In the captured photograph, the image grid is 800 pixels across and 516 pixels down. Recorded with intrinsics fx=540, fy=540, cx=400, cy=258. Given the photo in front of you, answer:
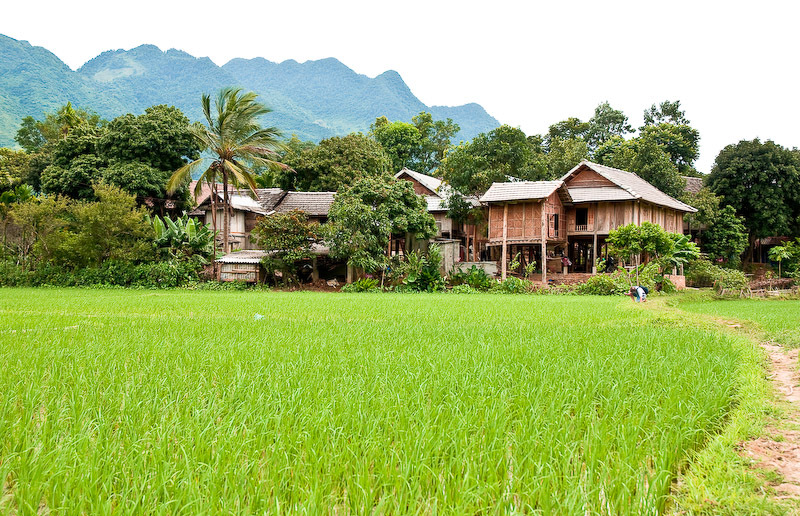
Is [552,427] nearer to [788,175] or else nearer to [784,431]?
[784,431]

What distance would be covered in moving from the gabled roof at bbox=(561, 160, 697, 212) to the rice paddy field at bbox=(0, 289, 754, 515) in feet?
63.4

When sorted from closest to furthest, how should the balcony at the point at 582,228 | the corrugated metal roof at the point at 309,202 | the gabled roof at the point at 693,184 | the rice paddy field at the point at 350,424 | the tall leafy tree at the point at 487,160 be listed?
the rice paddy field at the point at 350,424
the tall leafy tree at the point at 487,160
the balcony at the point at 582,228
the corrugated metal roof at the point at 309,202
the gabled roof at the point at 693,184

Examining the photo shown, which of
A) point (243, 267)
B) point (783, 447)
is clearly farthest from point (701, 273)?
point (783, 447)

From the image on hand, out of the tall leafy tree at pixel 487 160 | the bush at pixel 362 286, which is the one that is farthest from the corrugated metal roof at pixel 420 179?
the bush at pixel 362 286

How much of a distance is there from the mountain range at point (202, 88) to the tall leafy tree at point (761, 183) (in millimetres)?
57292

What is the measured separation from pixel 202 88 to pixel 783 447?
458ft

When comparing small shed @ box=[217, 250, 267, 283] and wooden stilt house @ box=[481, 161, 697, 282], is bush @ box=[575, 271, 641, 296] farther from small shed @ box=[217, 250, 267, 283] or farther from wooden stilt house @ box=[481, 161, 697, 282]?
small shed @ box=[217, 250, 267, 283]

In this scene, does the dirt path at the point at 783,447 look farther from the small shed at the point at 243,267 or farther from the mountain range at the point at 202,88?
the mountain range at the point at 202,88

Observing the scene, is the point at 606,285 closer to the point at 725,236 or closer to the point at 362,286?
the point at 362,286

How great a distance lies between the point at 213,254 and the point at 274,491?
68.2ft

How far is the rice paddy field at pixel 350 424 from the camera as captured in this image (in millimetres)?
1874

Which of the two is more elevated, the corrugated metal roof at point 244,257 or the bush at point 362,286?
the corrugated metal roof at point 244,257

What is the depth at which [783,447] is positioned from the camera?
2.73 meters

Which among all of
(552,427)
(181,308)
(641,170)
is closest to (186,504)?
(552,427)
